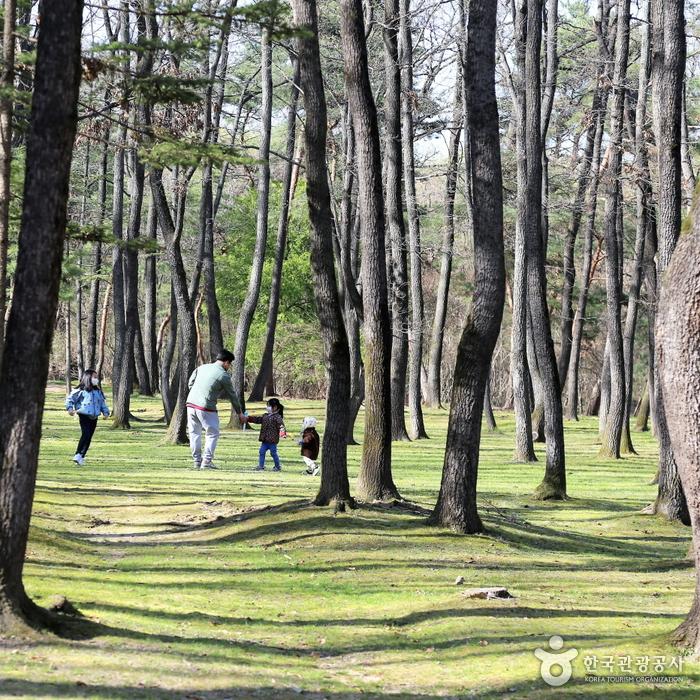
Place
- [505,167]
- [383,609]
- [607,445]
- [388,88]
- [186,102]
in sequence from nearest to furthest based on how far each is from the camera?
[383,609], [186,102], [388,88], [607,445], [505,167]

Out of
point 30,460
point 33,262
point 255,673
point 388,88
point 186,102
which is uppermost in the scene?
point 388,88

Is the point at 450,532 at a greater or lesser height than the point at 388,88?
lesser

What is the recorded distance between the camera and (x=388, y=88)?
1065 inches

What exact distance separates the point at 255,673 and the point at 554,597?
3.68 m

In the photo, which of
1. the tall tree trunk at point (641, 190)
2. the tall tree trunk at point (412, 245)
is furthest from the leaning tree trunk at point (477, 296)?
the tall tree trunk at point (412, 245)

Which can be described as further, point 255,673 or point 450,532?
point 450,532

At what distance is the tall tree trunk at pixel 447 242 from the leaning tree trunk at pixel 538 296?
500 inches

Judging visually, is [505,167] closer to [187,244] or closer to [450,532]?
[187,244]

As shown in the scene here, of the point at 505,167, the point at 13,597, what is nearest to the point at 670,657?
the point at 13,597

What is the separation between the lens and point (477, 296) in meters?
13.3

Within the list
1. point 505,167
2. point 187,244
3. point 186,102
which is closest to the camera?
point 186,102

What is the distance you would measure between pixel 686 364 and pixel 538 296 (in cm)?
1227

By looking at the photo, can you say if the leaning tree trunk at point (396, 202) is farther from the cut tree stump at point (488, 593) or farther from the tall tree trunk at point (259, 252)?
the cut tree stump at point (488, 593)

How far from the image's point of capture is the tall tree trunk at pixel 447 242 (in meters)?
38.2
